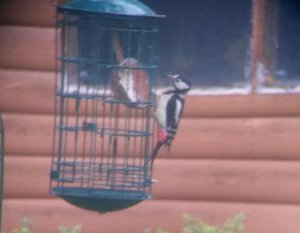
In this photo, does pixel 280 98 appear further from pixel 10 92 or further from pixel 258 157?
pixel 10 92

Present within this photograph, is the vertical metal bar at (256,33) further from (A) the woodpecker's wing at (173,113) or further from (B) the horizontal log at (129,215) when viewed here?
(B) the horizontal log at (129,215)

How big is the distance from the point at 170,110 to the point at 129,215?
0.62m

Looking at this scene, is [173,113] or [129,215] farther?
[129,215]

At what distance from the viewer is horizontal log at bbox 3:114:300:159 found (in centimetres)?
676

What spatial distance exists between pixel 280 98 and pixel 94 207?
5.02 ft

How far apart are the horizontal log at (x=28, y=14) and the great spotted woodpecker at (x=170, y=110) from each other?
711 millimetres

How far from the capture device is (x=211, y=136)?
679cm

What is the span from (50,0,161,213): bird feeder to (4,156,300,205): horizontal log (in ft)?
0.56

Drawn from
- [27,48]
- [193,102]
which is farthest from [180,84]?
[27,48]

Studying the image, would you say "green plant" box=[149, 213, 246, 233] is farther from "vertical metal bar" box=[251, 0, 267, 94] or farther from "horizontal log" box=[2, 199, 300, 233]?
"vertical metal bar" box=[251, 0, 267, 94]

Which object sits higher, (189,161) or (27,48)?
(27,48)

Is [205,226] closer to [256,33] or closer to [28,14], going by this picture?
[256,33]

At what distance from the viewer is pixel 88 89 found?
6.56m

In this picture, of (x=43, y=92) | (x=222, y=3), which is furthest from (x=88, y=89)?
(x=222, y=3)
